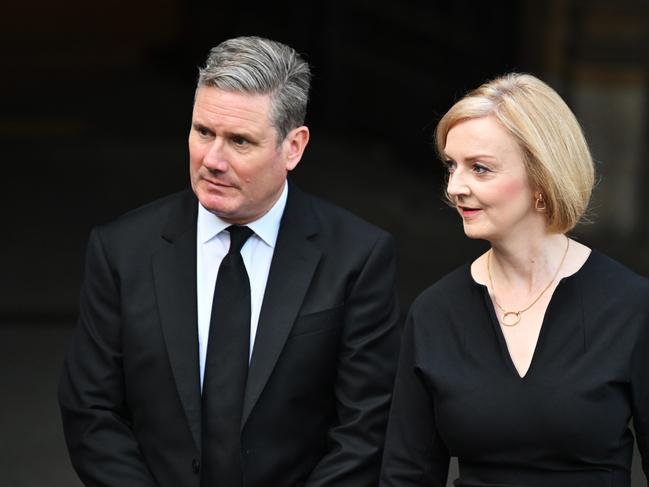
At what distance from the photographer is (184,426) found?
3703mm

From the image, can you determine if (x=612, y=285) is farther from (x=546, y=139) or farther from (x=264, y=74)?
(x=264, y=74)

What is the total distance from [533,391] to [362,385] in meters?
0.56

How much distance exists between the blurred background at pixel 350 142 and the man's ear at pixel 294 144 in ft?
9.26

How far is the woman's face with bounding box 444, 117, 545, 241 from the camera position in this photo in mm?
3355

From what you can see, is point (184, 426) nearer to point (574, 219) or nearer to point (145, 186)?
point (574, 219)

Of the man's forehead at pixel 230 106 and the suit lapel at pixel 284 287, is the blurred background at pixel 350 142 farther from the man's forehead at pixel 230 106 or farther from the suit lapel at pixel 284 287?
the man's forehead at pixel 230 106

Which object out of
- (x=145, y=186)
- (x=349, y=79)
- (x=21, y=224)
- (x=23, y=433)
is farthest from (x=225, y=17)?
(x=23, y=433)

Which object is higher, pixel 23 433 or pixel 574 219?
pixel 574 219

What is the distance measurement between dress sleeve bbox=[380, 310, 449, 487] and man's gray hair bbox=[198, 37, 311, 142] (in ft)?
1.87

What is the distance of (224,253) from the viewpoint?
12.5 ft

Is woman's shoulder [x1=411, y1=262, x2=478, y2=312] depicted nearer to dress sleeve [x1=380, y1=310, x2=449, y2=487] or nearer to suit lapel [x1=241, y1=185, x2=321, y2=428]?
dress sleeve [x1=380, y1=310, x2=449, y2=487]

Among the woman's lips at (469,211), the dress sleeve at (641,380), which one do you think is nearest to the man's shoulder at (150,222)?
Answer: the woman's lips at (469,211)

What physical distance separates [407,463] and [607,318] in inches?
22.6

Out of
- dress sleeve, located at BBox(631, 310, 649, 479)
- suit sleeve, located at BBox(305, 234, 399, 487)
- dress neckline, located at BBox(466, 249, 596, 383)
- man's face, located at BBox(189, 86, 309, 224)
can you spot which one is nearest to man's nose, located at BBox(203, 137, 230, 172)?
man's face, located at BBox(189, 86, 309, 224)
